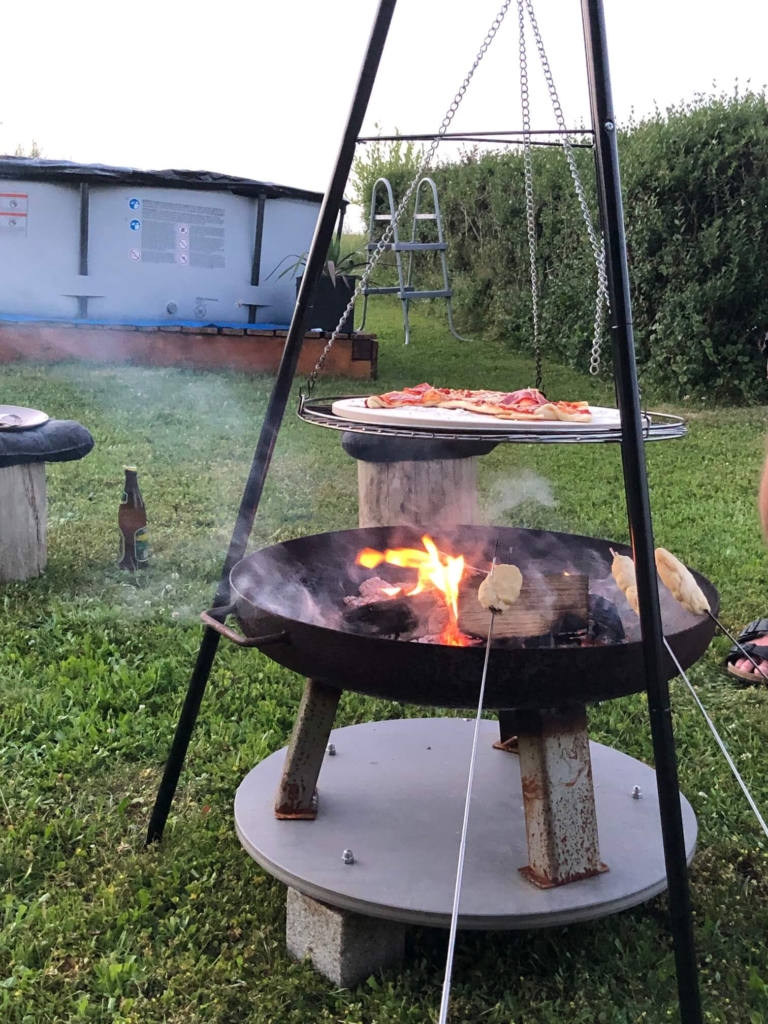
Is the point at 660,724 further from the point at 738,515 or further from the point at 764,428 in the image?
the point at 764,428

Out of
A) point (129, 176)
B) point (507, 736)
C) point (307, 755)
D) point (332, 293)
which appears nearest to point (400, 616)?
point (307, 755)

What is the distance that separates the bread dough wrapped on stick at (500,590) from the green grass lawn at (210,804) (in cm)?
79

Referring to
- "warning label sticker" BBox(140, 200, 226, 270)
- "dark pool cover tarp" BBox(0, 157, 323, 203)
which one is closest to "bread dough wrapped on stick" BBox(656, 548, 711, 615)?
"dark pool cover tarp" BBox(0, 157, 323, 203)

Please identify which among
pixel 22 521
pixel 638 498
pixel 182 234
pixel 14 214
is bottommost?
pixel 22 521

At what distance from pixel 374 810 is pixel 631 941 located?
0.67 m

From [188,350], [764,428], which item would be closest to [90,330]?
[188,350]

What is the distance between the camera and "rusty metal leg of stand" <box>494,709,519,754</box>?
103 inches

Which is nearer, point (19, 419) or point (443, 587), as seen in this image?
point (443, 587)

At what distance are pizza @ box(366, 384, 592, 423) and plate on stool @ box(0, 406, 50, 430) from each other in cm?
238

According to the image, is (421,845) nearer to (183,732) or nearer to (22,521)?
(183,732)

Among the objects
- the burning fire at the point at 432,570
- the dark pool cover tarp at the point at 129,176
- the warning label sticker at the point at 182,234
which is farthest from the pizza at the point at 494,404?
the warning label sticker at the point at 182,234

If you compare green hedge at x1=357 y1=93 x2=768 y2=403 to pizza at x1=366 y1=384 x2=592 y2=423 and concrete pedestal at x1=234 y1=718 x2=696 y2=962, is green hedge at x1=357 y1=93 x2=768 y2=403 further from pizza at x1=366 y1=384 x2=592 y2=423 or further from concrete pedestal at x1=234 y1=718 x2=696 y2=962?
concrete pedestal at x1=234 y1=718 x2=696 y2=962

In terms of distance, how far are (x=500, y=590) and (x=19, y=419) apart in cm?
313

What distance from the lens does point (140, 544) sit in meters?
4.40
